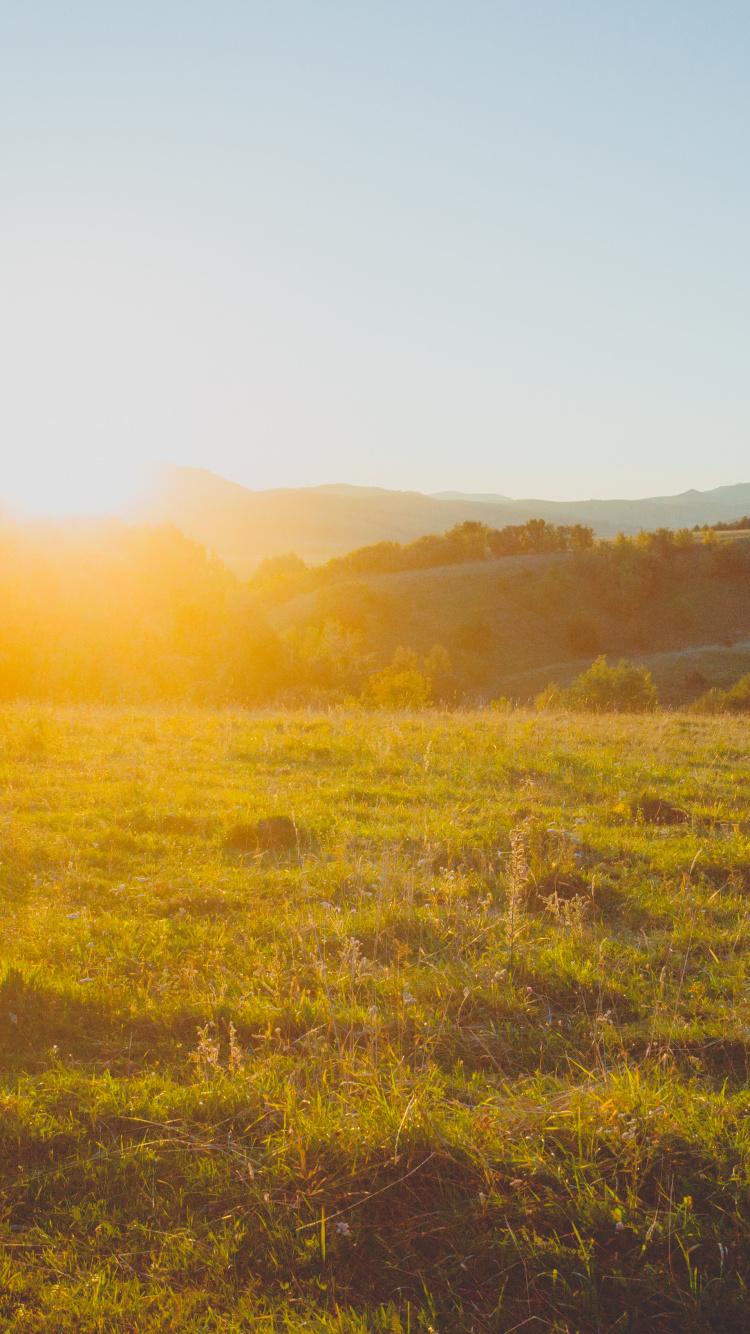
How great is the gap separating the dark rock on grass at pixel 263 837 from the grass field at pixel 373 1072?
3 cm

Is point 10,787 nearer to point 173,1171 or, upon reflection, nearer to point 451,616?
point 173,1171

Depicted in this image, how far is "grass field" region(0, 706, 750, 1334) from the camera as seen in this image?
2.39 metres

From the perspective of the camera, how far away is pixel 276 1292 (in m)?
2.38

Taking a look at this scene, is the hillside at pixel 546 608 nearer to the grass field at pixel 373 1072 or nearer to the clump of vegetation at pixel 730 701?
the clump of vegetation at pixel 730 701

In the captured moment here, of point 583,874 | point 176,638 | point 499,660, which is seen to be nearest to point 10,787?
point 583,874

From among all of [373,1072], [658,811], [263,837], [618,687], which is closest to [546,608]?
[618,687]

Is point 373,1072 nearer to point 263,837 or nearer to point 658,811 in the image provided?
point 263,837

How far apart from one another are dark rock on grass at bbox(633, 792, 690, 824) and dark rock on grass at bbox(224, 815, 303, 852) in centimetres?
308

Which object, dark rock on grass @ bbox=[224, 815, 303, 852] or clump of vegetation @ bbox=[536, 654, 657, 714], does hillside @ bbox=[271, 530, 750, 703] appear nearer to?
clump of vegetation @ bbox=[536, 654, 657, 714]

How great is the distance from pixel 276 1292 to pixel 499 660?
52725 millimetres

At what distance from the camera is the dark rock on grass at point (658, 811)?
22.6 feet

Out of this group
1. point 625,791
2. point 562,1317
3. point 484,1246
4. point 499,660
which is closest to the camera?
point 562,1317

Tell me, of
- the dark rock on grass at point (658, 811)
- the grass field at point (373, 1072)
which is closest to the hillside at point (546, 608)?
the dark rock on grass at point (658, 811)

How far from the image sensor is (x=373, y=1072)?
3158 millimetres
